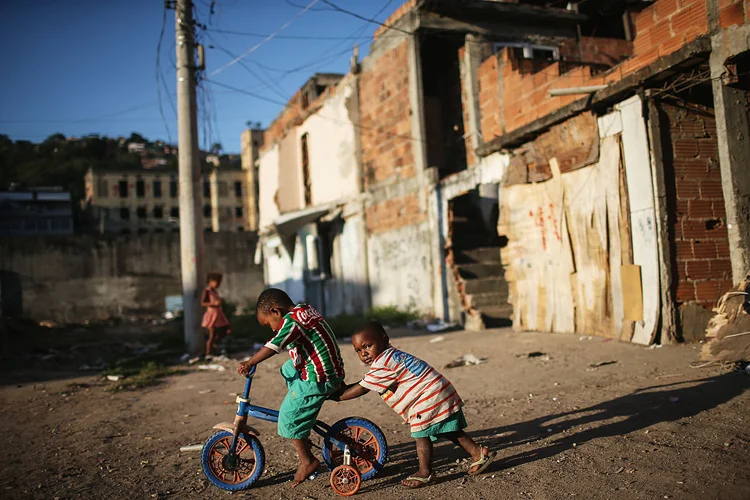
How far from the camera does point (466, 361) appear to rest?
783 centimetres

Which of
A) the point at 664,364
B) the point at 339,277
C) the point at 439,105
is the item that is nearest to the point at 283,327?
the point at 664,364

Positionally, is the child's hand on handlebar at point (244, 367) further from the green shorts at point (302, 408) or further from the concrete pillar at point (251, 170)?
the concrete pillar at point (251, 170)

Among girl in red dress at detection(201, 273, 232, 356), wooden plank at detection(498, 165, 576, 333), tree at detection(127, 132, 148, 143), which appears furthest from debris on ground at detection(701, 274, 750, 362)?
tree at detection(127, 132, 148, 143)

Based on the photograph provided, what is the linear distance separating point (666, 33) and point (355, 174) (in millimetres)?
9650

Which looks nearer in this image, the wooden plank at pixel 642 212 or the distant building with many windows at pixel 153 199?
the wooden plank at pixel 642 212

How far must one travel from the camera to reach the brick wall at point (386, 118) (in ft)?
44.0

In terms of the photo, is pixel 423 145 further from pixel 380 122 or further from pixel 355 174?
pixel 355 174

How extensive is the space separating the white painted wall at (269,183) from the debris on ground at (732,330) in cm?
1796

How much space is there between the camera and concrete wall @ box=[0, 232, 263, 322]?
2322 centimetres

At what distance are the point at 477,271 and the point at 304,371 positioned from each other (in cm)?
891

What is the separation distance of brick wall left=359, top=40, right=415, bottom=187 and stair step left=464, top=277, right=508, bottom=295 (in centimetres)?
318

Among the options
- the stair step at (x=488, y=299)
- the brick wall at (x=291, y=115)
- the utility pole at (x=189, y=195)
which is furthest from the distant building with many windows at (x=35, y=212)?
the stair step at (x=488, y=299)

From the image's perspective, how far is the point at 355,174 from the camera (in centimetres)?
1569

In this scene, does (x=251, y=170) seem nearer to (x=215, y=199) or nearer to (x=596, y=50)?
(x=215, y=199)
